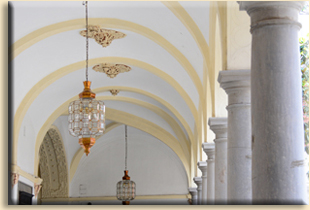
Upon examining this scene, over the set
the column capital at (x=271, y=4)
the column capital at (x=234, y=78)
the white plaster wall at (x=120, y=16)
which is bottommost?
the column capital at (x=234, y=78)

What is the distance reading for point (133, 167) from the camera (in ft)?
65.5

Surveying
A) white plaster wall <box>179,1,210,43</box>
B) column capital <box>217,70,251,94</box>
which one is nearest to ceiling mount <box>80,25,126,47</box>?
white plaster wall <box>179,1,210,43</box>

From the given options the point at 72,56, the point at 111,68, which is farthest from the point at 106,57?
the point at 111,68

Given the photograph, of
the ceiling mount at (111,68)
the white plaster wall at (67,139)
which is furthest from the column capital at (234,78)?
the white plaster wall at (67,139)

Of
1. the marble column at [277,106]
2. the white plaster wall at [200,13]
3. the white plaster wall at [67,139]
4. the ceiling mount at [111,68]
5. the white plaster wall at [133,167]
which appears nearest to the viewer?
the marble column at [277,106]

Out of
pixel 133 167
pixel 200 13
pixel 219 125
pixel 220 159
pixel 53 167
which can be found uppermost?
pixel 200 13

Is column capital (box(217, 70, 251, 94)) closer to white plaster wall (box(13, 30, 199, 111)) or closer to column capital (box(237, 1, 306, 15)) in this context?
column capital (box(237, 1, 306, 15))

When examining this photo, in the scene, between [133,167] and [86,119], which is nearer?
[86,119]

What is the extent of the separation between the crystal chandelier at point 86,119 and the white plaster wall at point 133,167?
11538 mm

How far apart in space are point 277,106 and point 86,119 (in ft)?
15.9

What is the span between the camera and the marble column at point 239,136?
502 cm

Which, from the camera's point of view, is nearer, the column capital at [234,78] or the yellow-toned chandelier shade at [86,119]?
the column capital at [234,78]

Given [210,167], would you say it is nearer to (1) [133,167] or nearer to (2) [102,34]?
(2) [102,34]

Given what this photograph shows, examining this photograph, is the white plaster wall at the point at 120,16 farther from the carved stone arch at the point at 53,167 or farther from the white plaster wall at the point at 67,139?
the carved stone arch at the point at 53,167
